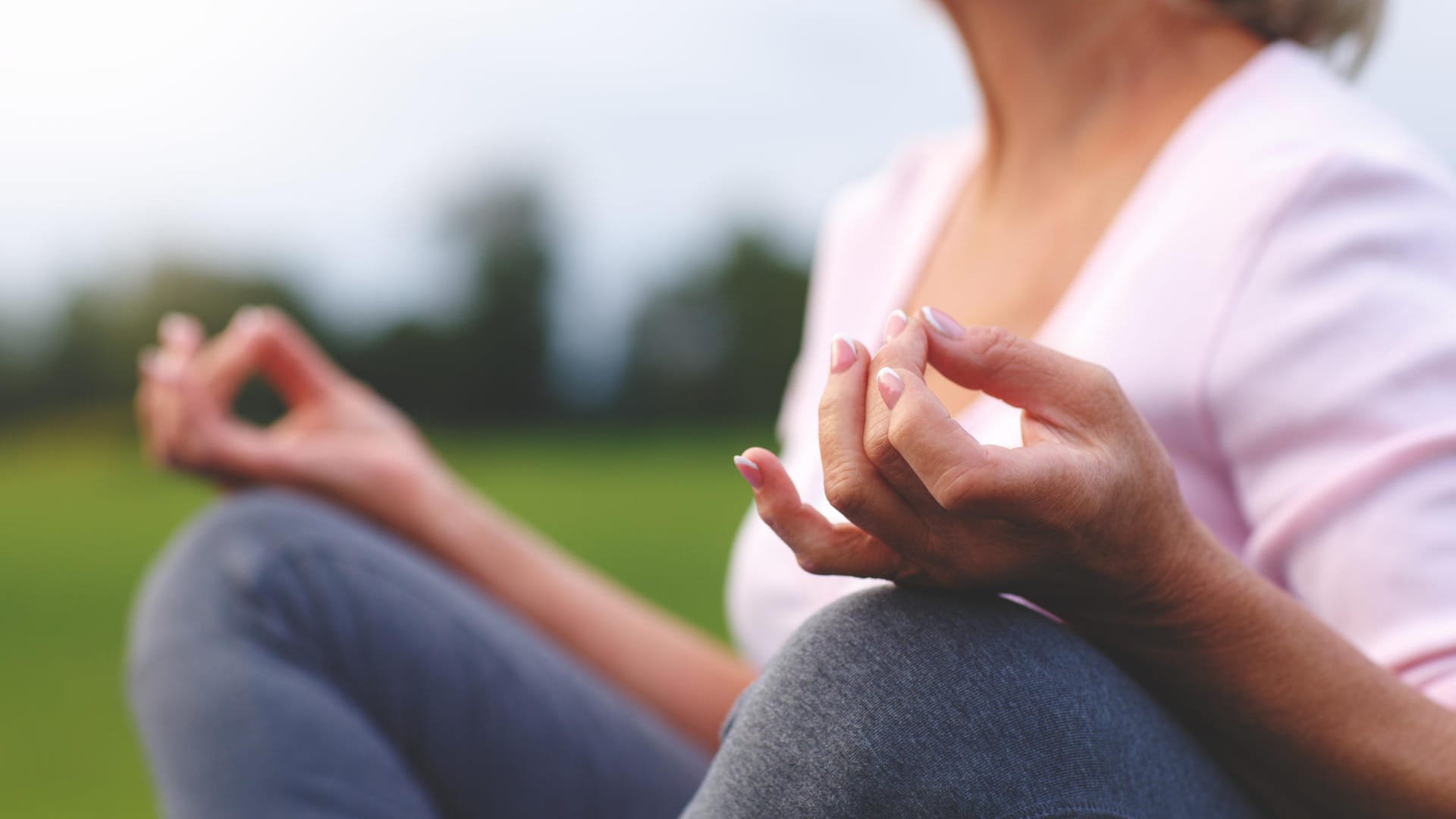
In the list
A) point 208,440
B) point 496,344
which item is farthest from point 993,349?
point 496,344

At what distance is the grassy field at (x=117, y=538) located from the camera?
3.38 meters

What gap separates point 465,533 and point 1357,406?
3.08 ft

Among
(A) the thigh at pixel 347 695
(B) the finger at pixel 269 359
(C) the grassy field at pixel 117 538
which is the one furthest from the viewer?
(C) the grassy field at pixel 117 538

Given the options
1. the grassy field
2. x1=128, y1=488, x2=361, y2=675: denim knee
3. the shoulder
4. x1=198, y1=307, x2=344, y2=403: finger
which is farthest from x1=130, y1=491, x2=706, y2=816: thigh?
the grassy field

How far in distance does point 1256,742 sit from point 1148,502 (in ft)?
0.63

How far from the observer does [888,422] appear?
56cm

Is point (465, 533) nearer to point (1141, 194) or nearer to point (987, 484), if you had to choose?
point (1141, 194)

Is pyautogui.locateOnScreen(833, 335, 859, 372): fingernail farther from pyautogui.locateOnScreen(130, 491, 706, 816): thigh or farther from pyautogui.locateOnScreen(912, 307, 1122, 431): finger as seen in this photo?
pyautogui.locateOnScreen(130, 491, 706, 816): thigh

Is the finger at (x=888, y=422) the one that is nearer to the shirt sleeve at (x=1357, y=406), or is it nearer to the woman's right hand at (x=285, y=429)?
the shirt sleeve at (x=1357, y=406)

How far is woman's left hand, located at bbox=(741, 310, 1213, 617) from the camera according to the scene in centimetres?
55

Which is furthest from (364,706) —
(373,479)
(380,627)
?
(373,479)

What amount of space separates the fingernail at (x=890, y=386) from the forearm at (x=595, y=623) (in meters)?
0.84

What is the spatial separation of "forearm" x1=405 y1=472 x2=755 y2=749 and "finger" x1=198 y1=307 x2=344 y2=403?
242 millimetres

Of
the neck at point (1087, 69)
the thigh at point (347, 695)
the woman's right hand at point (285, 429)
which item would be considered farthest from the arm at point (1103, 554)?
the woman's right hand at point (285, 429)
